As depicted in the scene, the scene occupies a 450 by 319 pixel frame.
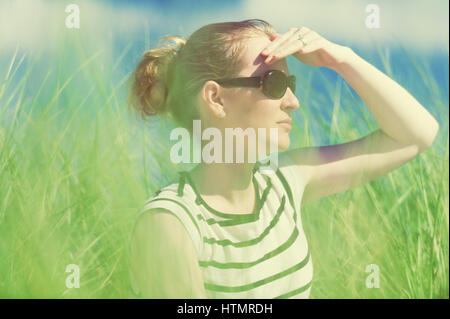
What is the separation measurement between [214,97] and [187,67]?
15 centimetres

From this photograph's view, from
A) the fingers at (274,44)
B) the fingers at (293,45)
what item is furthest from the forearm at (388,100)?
the fingers at (274,44)

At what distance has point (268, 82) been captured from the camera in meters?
1.74

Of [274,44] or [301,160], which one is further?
[301,160]

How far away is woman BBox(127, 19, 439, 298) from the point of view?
5.57ft

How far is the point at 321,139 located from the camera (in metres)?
2.21

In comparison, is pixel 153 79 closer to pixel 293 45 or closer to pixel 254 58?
pixel 254 58

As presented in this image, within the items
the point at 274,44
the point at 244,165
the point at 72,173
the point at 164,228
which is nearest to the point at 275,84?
the point at 274,44

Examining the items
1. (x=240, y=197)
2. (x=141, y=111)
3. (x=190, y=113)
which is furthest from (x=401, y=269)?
(x=141, y=111)

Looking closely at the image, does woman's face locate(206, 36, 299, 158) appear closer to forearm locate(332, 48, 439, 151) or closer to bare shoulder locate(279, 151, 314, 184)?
bare shoulder locate(279, 151, 314, 184)

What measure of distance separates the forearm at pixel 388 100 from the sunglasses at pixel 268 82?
301 millimetres

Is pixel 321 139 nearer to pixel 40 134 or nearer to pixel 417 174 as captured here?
pixel 417 174

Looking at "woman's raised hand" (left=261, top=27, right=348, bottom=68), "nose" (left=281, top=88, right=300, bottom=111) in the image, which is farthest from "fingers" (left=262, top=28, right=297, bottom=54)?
"nose" (left=281, top=88, right=300, bottom=111)

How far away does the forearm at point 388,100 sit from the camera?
1913 millimetres

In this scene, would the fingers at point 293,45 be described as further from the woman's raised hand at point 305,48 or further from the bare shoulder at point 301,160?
the bare shoulder at point 301,160
